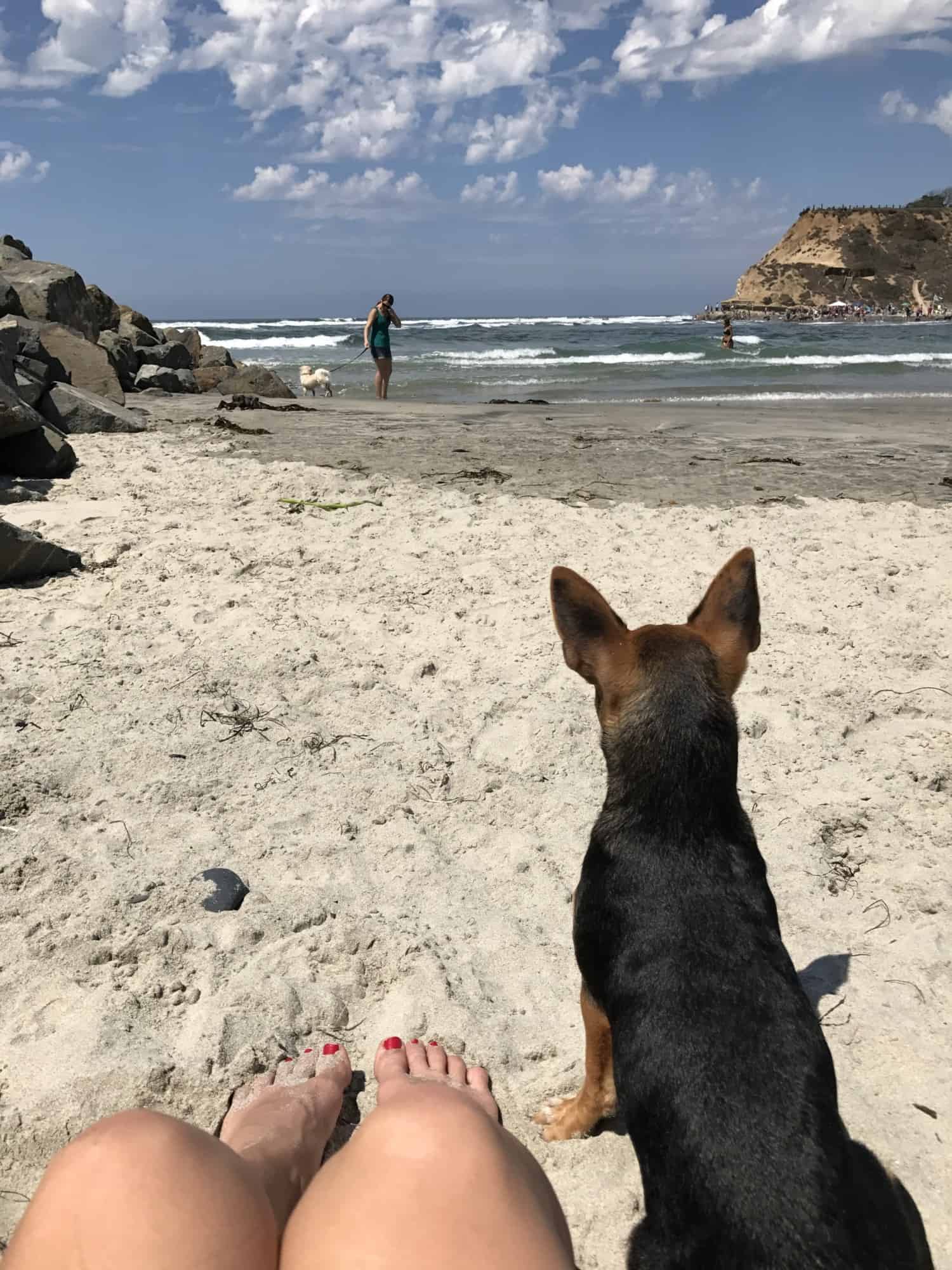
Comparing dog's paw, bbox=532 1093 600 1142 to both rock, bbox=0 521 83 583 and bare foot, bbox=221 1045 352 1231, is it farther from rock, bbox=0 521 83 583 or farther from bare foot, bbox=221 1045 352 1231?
rock, bbox=0 521 83 583

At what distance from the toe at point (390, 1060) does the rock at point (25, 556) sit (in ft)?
13.4

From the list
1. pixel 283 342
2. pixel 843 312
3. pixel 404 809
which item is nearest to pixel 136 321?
pixel 404 809

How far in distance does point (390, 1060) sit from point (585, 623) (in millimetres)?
1388

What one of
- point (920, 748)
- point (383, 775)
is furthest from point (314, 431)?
point (920, 748)

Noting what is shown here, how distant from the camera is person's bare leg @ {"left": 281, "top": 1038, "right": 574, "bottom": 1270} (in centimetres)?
147

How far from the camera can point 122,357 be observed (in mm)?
17219

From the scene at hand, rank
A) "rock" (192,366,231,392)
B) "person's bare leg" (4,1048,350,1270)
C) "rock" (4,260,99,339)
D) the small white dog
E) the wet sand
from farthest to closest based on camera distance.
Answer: the small white dog, "rock" (192,366,231,392), "rock" (4,260,99,339), the wet sand, "person's bare leg" (4,1048,350,1270)

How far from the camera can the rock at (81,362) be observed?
13188mm

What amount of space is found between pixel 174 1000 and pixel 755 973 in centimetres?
176

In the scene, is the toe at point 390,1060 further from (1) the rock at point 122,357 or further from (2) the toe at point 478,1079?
(1) the rock at point 122,357

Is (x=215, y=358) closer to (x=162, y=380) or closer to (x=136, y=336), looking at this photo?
(x=136, y=336)

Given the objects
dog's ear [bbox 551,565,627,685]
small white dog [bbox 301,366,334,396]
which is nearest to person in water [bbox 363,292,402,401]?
small white dog [bbox 301,366,334,396]

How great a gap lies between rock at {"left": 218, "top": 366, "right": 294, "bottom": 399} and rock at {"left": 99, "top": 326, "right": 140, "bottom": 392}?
1734 millimetres

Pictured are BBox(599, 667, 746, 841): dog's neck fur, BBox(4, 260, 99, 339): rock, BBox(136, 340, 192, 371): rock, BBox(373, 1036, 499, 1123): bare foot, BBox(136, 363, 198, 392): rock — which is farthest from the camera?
BBox(136, 340, 192, 371): rock
